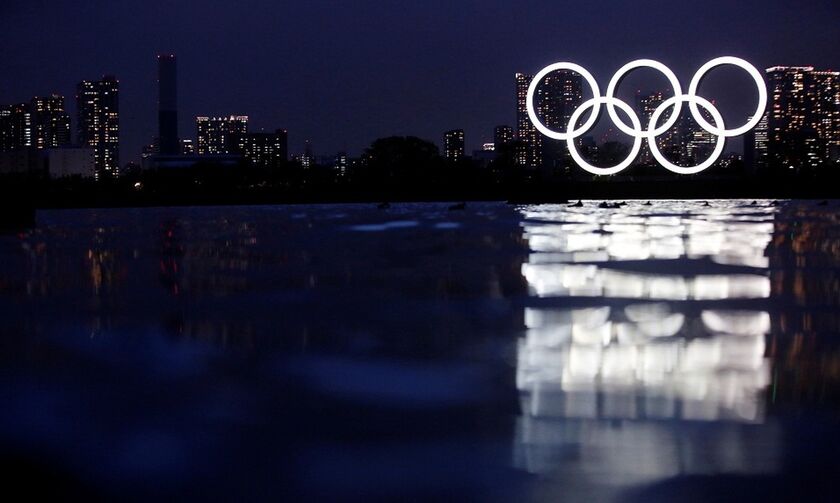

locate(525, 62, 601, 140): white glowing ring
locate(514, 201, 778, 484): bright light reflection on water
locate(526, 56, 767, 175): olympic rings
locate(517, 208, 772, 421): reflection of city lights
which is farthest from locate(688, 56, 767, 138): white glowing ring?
locate(514, 201, 778, 484): bright light reflection on water

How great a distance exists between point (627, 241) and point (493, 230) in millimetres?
6031

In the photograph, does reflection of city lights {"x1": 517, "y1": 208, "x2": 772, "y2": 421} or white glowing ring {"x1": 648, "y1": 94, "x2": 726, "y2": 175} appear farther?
white glowing ring {"x1": 648, "y1": 94, "x2": 726, "y2": 175}

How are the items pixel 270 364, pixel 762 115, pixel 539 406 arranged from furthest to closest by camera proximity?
1. pixel 762 115
2. pixel 270 364
3. pixel 539 406

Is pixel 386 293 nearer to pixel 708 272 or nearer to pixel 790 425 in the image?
pixel 708 272

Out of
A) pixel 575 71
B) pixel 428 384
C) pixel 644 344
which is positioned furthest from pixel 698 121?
pixel 428 384

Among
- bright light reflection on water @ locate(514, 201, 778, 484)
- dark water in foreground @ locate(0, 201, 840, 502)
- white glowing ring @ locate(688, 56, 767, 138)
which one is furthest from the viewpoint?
white glowing ring @ locate(688, 56, 767, 138)

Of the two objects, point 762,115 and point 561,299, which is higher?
point 762,115

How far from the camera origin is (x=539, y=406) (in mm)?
5652

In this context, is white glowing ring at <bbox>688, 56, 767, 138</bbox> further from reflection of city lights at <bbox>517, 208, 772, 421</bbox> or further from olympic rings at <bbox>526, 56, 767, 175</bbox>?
reflection of city lights at <bbox>517, 208, 772, 421</bbox>

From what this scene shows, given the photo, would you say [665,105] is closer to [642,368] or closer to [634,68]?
[634,68]

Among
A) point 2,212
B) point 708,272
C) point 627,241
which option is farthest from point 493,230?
point 2,212

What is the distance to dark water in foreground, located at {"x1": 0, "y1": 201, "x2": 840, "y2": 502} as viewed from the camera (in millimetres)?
4328

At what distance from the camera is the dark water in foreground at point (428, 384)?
4.33 metres

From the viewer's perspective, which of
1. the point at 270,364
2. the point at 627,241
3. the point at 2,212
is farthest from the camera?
the point at 2,212
